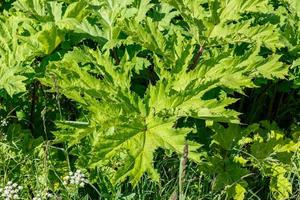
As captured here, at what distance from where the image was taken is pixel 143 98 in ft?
9.47

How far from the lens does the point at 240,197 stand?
3.04 m

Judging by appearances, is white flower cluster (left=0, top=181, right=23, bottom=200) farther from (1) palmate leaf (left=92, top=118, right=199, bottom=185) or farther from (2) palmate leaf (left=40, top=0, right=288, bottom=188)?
(1) palmate leaf (left=92, top=118, right=199, bottom=185)

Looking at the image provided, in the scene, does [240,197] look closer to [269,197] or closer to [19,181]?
[269,197]

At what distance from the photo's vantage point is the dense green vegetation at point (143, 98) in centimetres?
265

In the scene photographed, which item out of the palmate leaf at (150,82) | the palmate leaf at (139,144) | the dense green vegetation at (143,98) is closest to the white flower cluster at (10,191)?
the dense green vegetation at (143,98)

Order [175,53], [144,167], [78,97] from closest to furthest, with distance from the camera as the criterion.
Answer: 1. [144,167]
2. [78,97]
3. [175,53]

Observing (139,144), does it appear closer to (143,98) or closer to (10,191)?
(143,98)

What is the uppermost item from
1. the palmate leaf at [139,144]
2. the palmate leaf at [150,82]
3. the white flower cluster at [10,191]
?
the palmate leaf at [150,82]

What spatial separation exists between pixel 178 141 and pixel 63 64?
692 mm

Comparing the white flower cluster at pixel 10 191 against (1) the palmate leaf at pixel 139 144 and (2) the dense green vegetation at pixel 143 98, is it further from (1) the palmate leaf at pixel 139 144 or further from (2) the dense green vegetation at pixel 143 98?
(1) the palmate leaf at pixel 139 144

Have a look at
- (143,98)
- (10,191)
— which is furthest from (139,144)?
(10,191)

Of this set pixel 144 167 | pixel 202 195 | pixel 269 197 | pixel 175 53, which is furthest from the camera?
pixel 269 197

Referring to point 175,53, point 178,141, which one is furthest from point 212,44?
point 178,141

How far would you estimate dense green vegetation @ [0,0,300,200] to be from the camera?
2.65 meters
